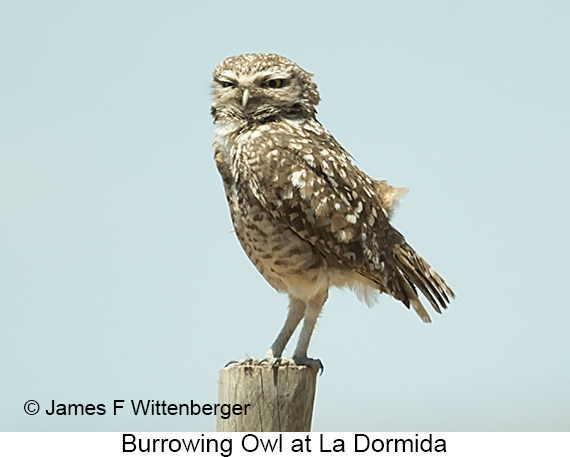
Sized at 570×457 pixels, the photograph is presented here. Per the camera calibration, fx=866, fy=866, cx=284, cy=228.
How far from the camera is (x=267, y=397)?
5.30 meters

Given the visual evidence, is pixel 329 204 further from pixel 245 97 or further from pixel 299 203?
pixel 245 97

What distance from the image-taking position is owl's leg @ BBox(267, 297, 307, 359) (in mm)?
6078

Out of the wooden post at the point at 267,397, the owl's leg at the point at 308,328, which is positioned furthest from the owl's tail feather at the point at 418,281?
the wooden post at the point at 267,397

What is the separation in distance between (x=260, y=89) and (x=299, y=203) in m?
0.88

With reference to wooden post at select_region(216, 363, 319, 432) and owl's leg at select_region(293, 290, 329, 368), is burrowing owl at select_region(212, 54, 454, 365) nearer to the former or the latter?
owl's leg at select_region(293, 290, 329, 368)

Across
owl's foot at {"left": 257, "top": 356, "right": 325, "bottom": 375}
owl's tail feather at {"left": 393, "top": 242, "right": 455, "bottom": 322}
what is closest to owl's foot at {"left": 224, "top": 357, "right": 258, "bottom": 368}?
owl's foot at {"left": 257, "top": 356, "right": 325, "bottom": 375}

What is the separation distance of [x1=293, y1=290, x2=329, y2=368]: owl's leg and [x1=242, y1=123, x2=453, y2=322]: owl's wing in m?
0.38

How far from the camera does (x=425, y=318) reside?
6281 millimetres

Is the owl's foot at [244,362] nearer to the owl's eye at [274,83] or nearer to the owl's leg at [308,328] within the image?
the owl's leg at [308,328]

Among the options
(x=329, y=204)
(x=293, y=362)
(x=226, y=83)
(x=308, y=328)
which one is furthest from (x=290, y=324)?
(x=226, y=83)

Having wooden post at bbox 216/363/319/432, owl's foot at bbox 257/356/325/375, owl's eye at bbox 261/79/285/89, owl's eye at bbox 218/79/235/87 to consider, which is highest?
owl's eye at bbox 218/79/235/87

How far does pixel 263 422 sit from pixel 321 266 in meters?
1.20

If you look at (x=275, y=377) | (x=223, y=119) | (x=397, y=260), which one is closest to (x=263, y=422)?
(x=275, y=377)
